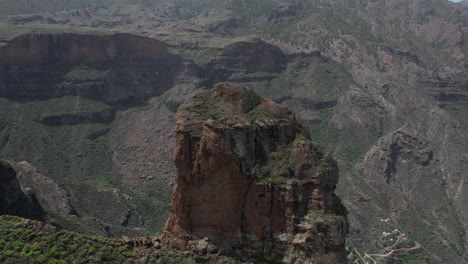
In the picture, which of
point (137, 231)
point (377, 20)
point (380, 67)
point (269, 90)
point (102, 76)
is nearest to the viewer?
point (137, 231)

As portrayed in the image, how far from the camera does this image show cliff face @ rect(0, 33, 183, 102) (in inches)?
4432

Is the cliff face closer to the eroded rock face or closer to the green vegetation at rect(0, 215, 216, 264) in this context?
the green vegetation at rect(0, 215, 216, 264)

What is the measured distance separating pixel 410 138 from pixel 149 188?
54.2m

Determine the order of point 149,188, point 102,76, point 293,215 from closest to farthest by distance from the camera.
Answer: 1. point 293,215
2. point 149,188
3. point 102,76

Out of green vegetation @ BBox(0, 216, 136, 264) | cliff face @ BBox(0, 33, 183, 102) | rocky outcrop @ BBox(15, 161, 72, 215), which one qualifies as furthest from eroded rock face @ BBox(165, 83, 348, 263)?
cliff face @ BBox(0, 33, 183, 102)

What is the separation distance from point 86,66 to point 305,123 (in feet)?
175

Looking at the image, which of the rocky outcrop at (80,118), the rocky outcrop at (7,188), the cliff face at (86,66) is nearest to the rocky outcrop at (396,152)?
the cliff face at (86,66)

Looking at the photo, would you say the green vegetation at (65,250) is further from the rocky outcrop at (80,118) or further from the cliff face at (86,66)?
the cliff face at (86,66)

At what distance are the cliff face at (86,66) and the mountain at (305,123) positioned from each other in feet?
1.12

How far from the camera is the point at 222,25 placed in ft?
647

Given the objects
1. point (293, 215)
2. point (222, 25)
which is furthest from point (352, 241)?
point (222, 25)

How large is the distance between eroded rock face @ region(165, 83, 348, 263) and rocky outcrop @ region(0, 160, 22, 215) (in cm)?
3357

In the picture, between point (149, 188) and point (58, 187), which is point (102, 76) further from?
point (58, 187)

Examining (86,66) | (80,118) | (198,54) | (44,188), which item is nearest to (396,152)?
(198,54)
